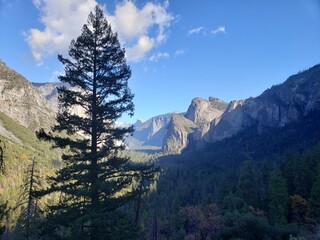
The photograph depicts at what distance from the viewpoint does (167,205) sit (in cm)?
9694

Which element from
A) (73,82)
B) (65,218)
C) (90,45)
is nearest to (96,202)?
(65,218)

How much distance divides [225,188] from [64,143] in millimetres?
50447

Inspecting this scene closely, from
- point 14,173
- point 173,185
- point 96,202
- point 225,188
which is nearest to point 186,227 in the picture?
point 225,188

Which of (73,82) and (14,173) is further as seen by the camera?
(14,173)

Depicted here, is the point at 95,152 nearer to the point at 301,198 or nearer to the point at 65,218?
the point at 65,218

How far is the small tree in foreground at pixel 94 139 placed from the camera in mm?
13961

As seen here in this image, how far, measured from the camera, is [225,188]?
60219mm

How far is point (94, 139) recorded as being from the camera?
1508cm

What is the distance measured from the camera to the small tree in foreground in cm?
1396

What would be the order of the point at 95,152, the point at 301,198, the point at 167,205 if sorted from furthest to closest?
the point at 167,205 < the point at 301,198 < the point at 95,152

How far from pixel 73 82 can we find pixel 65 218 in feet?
22.3

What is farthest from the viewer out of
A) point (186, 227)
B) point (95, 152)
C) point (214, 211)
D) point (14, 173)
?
point (14, 173)

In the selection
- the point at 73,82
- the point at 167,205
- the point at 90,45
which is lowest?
the point at 167,205

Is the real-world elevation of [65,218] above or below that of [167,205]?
above
